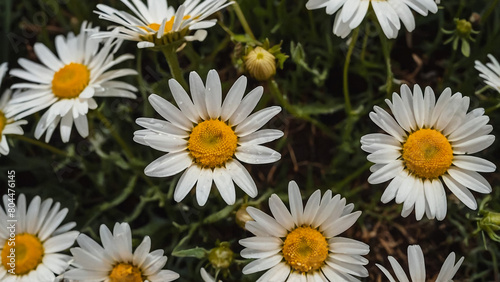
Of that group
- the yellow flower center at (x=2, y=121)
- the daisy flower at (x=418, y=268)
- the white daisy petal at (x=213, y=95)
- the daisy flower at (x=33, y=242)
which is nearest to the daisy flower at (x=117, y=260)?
the daisy flower at (x=33, y=242)

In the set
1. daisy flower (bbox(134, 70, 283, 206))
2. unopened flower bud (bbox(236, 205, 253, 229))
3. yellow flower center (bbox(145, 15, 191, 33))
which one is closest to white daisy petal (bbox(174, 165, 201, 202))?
daisy flower (bbox(134, 70, 283, 206))

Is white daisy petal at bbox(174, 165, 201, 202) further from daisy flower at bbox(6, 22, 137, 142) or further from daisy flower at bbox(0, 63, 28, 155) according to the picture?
daisy flower at bbox(0, 63, 28, 155)

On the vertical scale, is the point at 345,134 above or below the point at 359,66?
below

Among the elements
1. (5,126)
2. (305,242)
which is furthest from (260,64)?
(5,126)

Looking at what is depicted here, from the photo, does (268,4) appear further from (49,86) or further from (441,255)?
(441,255)

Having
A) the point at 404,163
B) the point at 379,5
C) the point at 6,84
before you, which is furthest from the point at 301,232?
the point at 6,84

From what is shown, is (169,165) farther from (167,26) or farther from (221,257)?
(167,26)
